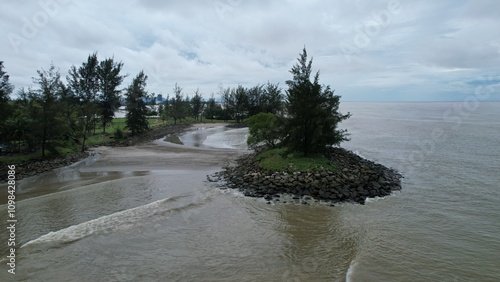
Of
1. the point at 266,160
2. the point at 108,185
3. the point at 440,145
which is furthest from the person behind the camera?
the point at 440,145

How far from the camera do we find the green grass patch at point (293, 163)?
60.6 ft

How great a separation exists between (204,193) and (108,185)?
20.8 feet

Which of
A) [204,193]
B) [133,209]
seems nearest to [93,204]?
[133,209]

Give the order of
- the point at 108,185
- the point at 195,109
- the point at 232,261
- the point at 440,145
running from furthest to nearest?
1. the point at 195,109
2. the point at 440,145
3. the point at 108,185
4. the point at 232,261

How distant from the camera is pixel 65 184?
728 inches

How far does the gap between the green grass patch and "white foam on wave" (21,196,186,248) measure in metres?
7.87

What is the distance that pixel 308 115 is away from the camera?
20828mm

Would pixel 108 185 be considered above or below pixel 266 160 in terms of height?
below

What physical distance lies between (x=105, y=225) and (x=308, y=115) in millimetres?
14472

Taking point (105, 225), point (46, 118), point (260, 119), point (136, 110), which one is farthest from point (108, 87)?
point (105, 225)

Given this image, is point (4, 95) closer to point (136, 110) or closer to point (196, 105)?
point (136, 110)

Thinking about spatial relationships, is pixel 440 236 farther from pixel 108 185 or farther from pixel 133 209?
pixel 108 185

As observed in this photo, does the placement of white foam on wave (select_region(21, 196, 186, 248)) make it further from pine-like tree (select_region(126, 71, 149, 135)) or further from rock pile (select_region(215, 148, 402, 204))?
pine-like tree (select_region(126, 71, 149, 135))

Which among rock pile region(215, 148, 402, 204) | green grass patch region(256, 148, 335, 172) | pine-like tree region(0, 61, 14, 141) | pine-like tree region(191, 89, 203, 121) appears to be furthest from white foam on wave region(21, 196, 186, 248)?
pine-like tree region(191, 89, 203, 121)
